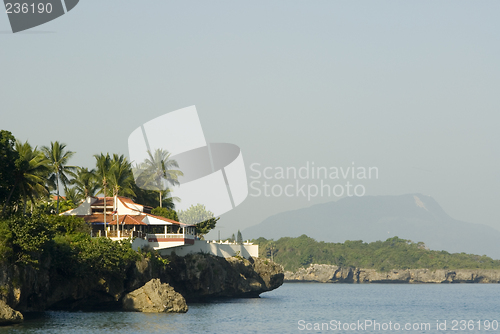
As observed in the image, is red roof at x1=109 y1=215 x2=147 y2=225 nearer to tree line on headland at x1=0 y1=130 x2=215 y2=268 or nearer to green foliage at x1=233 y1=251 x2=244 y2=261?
tree line on headland at x1=0 y1=130 x2=215 y2=268

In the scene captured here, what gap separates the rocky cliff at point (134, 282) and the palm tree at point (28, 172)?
7012 mm

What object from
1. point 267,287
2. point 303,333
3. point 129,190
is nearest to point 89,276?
point 303,333

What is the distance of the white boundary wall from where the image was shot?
79.0 meters

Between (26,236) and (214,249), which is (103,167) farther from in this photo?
(26,236)

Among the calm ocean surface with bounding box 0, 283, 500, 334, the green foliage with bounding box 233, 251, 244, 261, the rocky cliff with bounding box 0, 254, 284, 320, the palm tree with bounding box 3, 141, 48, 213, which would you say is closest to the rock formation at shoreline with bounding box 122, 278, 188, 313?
the rocky cliff with bounding box 0, 254, 284, 320

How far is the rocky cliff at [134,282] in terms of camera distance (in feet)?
164

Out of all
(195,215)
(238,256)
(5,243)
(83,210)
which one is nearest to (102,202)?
(83,210)

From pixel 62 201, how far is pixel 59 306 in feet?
94.1

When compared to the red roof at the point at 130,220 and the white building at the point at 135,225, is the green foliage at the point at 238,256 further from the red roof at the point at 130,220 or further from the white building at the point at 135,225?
the red roof at the point at 130,220

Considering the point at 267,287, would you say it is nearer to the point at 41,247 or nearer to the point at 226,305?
the point at 226,305

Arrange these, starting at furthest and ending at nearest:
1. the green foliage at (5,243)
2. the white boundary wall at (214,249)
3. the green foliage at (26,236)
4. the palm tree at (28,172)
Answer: the white boundary wall at (214,249), the palm tree at (28,172), the green foliage at (26,236), the green foliage at (5,243)

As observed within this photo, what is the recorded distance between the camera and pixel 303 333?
54094 mm

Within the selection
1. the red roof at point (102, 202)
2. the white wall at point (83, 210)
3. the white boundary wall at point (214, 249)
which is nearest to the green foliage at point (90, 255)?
the white boundary wall at point (214, 249)

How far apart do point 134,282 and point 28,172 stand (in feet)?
51.6
